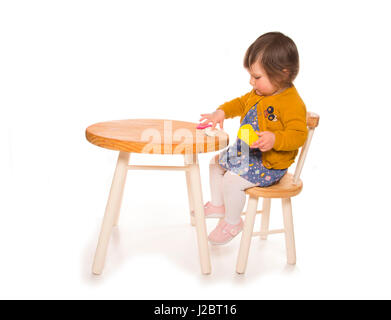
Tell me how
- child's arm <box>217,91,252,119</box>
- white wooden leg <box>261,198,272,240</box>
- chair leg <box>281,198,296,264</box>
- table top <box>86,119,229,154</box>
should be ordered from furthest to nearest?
white wooden leg <box>261,198,272,240</box> < child's arm <box>217,91,252,119</box> < chair leg <box>281,198,296,264</box> < table top <box>86,119,229,154</box>

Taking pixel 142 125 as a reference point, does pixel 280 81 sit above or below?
above

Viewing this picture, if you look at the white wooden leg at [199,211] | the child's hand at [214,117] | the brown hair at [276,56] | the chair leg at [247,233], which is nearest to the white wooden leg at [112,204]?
the white wooden leg at [199,211]

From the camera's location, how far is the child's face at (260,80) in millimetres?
1904

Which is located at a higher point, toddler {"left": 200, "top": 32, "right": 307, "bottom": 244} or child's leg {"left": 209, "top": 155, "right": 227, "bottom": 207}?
toddler {"left": 200, "top": 32, "right": 307, "bottom": 244}

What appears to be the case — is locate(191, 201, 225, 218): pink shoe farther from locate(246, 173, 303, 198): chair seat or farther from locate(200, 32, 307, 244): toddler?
locate(246, 173, 303, 198): chair seat

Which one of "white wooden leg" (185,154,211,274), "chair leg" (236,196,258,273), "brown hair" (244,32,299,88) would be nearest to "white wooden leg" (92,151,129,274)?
"white wooden leg" (185,154,211,274)

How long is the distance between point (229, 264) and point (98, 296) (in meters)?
0.53

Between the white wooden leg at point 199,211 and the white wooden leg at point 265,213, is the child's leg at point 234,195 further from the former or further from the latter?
the white wooden leg at point 265,213

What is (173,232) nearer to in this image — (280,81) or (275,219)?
(275,219)

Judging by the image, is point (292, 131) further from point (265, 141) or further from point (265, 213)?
point (265, 213)

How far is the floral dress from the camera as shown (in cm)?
196

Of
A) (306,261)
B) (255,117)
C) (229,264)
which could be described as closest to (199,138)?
(255,117)

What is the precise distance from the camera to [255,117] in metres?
2.00

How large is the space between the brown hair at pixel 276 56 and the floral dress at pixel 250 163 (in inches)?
6.7
